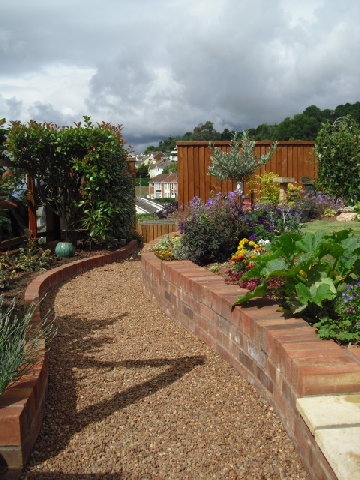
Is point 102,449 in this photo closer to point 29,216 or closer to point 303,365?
point 303,365

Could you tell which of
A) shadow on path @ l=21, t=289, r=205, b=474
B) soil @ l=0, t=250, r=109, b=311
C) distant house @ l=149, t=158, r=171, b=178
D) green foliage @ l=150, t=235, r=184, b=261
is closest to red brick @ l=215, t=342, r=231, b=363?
shadow on path @ l=21, t=289, r=205, b=474

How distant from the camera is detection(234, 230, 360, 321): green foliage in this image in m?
2.97

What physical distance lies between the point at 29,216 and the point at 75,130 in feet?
4.76

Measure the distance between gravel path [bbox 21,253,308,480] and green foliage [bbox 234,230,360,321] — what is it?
0.61 m

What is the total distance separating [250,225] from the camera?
5660 millimetres

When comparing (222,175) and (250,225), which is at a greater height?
(222,175)

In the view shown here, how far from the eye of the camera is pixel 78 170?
7.65 m

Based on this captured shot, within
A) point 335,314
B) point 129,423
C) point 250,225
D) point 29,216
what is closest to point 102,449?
point 129,423

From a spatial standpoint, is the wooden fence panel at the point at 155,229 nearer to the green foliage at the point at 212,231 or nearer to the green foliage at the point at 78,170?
the green foliage at the point at 78,170

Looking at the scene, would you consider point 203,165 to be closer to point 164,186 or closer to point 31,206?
point 31,206

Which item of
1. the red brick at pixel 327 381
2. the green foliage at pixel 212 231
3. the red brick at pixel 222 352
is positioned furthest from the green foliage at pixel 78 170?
the red brick at pixel 327 381

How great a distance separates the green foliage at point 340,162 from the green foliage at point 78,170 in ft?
15.9

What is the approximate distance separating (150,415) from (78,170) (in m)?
5.43

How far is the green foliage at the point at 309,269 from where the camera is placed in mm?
2973
